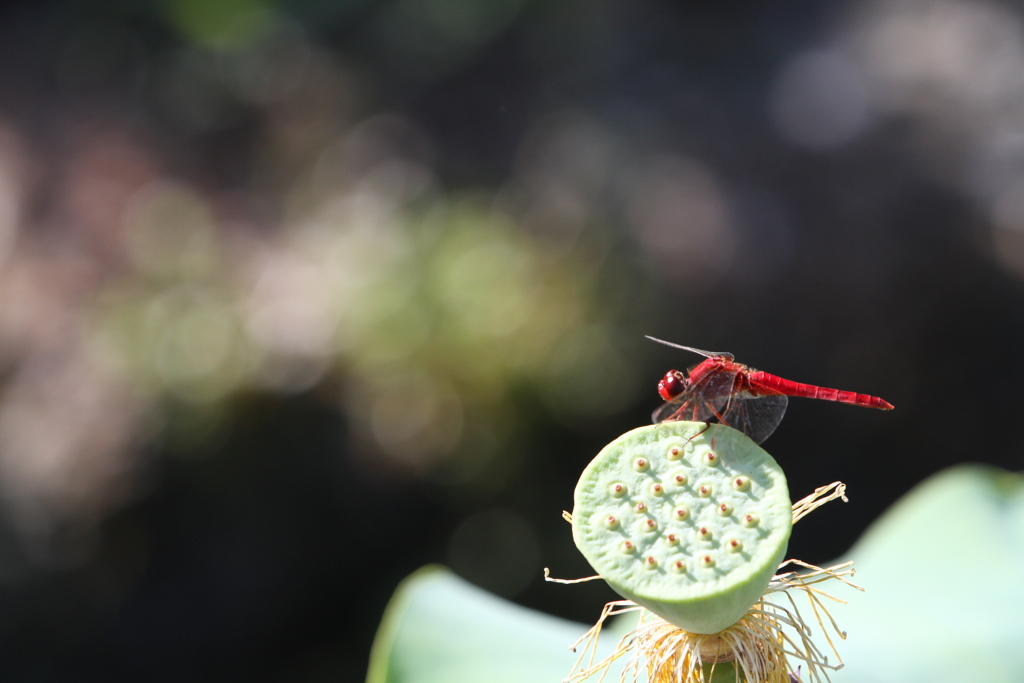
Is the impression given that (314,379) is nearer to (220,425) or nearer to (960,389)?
(220,425)

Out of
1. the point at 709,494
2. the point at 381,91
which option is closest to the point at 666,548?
the point at 709,494

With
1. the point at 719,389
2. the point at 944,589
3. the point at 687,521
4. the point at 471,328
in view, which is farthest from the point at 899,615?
the point at 471,328

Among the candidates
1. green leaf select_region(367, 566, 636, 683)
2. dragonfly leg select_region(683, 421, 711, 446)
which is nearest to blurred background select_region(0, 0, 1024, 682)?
green leaf select_region(367, 566, 636, 683)

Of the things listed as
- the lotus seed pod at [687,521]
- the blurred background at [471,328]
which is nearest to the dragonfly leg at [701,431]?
the lotus seed pod at [687,521]

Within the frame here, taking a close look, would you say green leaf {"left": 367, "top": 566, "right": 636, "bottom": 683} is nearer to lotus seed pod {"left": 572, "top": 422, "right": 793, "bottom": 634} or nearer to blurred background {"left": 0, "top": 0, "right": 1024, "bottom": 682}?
lotus seed pod {"left": 572, "top": 422, "right": 793, "bottom": 634}

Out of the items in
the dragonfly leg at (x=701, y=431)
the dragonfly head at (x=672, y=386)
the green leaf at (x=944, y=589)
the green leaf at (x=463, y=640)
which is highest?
the dragonfly head at (x=672, y=386)

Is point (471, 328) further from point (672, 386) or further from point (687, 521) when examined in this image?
point (687, 521)

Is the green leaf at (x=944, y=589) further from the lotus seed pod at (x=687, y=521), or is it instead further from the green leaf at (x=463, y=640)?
the lotus seed pod at (x=687, y=521)
